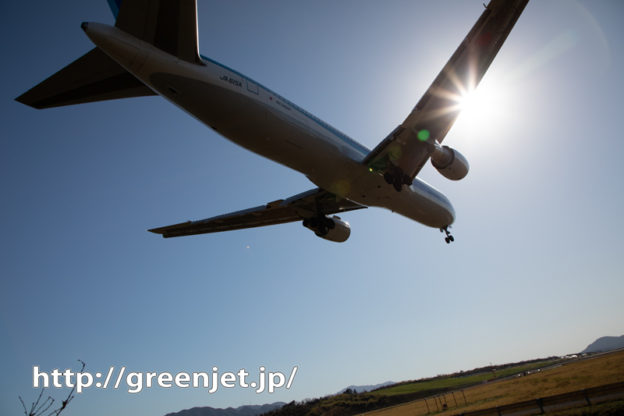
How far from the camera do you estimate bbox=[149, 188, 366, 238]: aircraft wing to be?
15938mm

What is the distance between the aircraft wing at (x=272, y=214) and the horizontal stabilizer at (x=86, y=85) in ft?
25.7

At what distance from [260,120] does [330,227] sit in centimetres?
747

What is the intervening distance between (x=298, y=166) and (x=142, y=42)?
6.06 m

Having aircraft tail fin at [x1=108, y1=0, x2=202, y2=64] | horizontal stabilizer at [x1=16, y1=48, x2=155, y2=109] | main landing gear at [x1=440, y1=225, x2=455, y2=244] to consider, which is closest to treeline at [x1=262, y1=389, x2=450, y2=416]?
main landing gear at [x1=440, y1=225, x2=455, y2=244]

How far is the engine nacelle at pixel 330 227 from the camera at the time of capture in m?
16.5

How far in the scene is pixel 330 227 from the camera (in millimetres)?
16609

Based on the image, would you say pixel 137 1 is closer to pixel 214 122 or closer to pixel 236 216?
pixel 214 122

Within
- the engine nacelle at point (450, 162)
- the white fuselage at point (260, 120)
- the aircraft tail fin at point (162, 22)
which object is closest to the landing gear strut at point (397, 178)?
Answer: the white fuselage at point (260, 120)

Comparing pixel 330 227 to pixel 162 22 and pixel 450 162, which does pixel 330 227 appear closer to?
pixel 450 162

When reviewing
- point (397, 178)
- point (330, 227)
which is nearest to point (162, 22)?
point (397, 178)

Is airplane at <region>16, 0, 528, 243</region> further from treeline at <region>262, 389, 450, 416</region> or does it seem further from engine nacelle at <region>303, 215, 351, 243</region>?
treeline at <region>262, 389, 450, 416</region>

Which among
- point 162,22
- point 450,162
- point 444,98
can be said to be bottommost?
point 450,162

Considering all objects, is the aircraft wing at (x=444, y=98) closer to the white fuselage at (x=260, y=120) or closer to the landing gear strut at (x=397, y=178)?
the landing gear strut at (x=397, y=178)

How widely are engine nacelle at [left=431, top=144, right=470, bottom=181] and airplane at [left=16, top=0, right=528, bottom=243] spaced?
41 millimetres
